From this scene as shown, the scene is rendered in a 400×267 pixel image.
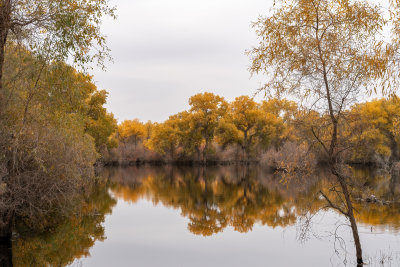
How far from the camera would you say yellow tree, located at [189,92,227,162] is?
6303 cm

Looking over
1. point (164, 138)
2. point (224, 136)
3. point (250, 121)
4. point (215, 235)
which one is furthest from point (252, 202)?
point (164, 138)

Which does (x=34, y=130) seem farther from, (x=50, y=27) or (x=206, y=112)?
(x=206, y=112)

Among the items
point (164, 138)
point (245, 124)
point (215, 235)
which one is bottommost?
point (215, 235)

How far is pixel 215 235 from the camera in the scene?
16734 millimetres

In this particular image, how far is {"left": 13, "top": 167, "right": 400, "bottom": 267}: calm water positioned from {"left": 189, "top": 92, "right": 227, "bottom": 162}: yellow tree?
124 feet

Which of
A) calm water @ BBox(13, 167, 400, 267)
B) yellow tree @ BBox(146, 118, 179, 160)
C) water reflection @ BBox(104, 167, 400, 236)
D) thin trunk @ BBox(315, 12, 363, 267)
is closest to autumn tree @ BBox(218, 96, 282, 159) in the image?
yellow tree @ BBox(146, 118, 179, 160)

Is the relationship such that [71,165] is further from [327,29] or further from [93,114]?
[93,114]

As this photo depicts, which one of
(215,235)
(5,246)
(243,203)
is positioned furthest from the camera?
(243,203)

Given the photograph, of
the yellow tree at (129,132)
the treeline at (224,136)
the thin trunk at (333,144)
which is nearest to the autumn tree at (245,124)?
the treeline at (224,136)

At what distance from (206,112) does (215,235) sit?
158 feet

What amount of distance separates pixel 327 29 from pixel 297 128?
2953mm

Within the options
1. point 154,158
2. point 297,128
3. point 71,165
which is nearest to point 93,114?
point 154,158

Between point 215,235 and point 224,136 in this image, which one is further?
point 224,136

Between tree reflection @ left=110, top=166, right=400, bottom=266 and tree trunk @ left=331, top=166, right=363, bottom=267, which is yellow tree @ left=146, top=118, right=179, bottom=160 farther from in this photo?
tree trunk @ left=331, top=166, right=363, bottom=267
